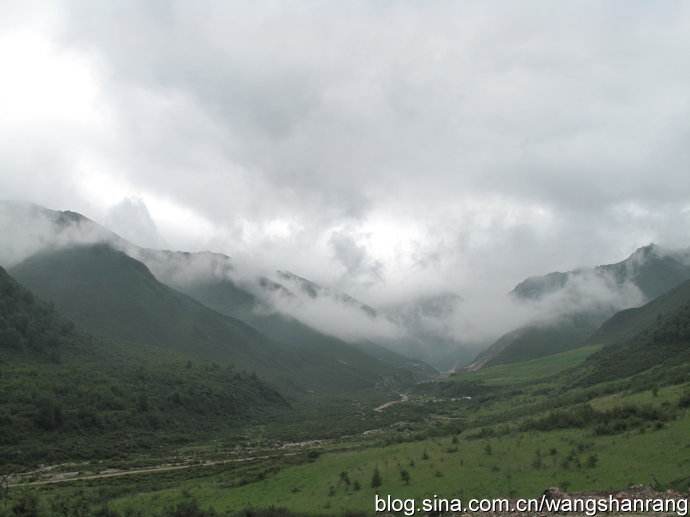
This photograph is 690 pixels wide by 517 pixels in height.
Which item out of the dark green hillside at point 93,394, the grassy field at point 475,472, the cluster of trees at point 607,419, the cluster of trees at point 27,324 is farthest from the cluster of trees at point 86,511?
the cluster of trees at point 27,324

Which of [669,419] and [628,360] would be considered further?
[628,360]

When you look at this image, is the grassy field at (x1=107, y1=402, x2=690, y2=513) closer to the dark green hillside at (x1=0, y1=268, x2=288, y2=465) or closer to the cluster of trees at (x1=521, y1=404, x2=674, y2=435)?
the cluster of trees at (x1=521, y1=404, x2=674, y2=435)

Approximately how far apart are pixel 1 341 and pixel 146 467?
8206cm

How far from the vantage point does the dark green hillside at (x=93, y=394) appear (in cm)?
9200

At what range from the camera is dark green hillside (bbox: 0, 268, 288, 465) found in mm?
92000

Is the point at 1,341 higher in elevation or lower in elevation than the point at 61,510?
higher

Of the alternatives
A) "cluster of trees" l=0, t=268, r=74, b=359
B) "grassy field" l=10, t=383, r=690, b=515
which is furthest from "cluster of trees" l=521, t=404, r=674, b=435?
"cluster of trees" l=0, t=268, r=74, b=359

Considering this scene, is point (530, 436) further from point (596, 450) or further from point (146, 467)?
point (146, 467)

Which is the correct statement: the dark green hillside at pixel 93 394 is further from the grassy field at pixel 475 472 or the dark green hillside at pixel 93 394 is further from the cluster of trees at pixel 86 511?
the cluster of trees at pixel 86 511

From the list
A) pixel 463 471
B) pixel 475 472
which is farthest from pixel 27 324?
pixel 475 472

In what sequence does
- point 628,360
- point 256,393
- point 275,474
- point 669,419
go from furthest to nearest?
point 256,393 < point 628,360 < point 275,474 < point 669,419

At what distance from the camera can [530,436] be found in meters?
46.2

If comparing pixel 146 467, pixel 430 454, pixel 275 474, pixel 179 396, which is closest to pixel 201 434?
pixel 179 396

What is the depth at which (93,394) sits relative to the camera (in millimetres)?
112312
